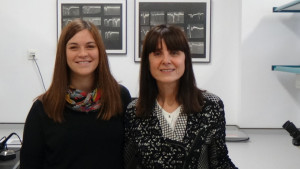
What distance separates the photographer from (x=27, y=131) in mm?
1312

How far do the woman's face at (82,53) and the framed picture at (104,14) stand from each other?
1.35 metres

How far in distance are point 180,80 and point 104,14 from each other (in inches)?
57.6

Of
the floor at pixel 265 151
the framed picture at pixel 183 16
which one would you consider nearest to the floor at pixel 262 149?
the floor at pixel 265 151

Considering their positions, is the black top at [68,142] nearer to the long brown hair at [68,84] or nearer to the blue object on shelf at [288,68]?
the long brown hair at [68,84]

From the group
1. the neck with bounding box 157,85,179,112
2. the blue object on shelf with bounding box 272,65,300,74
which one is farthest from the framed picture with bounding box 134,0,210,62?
the neck with bounding box 157,85,179,112

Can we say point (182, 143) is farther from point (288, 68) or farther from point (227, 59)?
point (227, 59)

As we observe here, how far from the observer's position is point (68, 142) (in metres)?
1.30

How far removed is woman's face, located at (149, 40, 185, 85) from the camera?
129cm

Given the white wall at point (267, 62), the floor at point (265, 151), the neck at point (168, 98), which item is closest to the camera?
the neck at point (168, 98)

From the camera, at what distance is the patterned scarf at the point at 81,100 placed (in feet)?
4.41

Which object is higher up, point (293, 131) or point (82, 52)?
point (82, 52)

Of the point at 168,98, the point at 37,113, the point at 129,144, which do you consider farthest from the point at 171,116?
the point at 37,113

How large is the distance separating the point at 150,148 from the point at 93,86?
0.35 meters

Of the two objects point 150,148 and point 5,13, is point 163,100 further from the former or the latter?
point 5,13
